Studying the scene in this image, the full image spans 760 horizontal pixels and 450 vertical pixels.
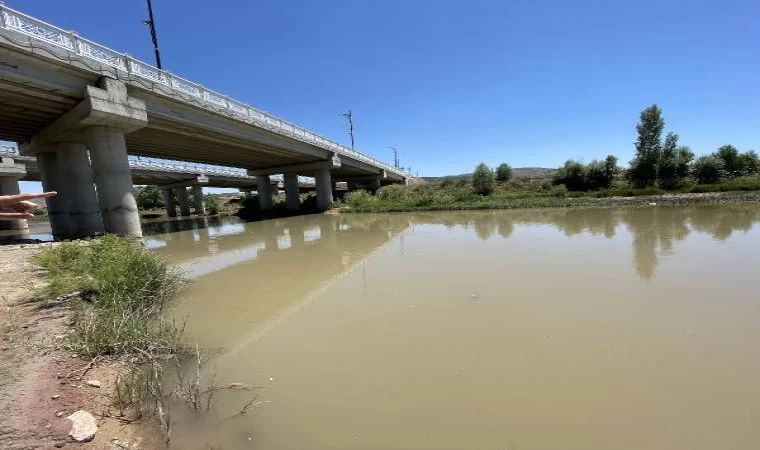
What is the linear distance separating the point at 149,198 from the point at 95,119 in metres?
67.0

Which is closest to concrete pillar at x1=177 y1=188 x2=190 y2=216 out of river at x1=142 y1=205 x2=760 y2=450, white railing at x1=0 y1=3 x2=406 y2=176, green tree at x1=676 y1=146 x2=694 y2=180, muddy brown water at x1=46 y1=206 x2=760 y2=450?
white railing at x1=0 y1=3 x2=406 y2=176

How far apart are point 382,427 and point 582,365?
2.80 metres

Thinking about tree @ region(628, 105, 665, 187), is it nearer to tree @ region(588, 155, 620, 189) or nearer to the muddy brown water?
tree @ region(588, 155, 620, 189)

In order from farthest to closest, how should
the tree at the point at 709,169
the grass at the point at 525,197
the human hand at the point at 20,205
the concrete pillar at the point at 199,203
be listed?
the concrete pillar at the point at 199,203 < the tree at the point at 709,169 < the grass at the point at 525,197 < the human hand at the point at 20,205

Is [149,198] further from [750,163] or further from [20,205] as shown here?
[750,163]

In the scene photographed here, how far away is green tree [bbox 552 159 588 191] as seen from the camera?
41.6 m

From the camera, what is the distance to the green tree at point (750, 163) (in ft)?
124

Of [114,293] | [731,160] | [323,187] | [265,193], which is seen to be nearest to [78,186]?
[114,293]

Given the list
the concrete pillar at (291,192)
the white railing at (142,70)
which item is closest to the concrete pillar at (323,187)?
the concrete pillar at (291,192)

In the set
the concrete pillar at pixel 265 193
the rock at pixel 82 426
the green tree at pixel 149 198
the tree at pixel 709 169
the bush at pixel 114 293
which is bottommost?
the rock at pixel 82 426

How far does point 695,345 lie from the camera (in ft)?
15.9

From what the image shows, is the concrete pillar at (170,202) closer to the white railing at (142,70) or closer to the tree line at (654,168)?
the white railing at (142,70)

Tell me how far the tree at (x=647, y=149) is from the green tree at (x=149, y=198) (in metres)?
82.8

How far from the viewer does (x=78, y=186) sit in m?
18.6
